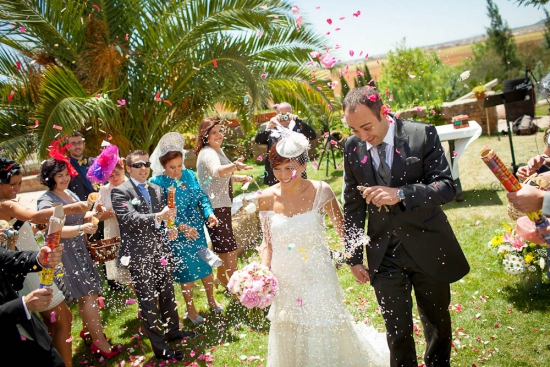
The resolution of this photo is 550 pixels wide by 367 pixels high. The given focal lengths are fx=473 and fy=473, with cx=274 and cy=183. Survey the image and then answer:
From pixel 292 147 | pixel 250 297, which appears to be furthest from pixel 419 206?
pixel 250 297

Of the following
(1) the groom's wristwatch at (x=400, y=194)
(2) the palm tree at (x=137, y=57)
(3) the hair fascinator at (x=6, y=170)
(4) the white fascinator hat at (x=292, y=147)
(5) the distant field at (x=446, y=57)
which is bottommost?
(5) the distant field at (x=446, y=57)

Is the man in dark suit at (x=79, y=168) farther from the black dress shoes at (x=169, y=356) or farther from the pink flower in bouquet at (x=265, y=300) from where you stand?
the pink flower in bouquet at (x=265, y=300)

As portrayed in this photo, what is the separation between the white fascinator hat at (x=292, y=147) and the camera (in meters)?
3.61

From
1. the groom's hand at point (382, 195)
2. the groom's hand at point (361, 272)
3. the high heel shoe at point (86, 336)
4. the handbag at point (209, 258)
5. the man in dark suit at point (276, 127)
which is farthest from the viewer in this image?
the man in dark suit at point (276, 127)

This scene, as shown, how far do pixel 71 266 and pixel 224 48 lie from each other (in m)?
4.93

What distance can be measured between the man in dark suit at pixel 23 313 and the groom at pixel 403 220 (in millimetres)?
2049

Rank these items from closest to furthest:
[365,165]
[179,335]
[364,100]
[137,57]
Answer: [364,100], [365,165], [179,335], [137,57]

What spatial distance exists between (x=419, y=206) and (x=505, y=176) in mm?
730

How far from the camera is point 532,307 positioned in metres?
4.44

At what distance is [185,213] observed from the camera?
5.16 metres

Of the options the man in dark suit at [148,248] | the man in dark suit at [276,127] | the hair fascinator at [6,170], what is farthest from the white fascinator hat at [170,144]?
the hair fascinator at [6,170]

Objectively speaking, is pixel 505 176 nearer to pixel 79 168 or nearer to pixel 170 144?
pixel 170 144

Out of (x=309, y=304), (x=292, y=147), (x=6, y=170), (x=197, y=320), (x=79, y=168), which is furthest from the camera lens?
(x=79, y=168)

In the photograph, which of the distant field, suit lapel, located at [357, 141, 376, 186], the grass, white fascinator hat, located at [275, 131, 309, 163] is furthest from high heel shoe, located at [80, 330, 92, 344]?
the distant field
